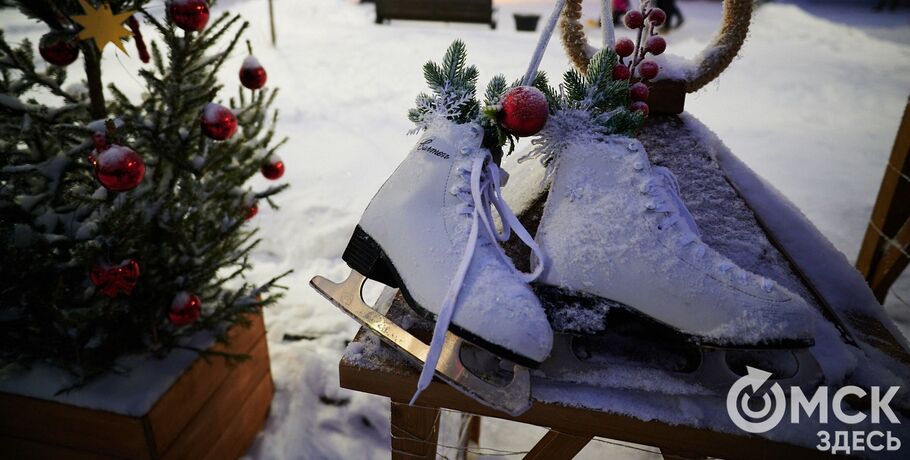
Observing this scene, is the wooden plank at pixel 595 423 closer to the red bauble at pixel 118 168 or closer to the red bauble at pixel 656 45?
the red bauble at pixel 118 168

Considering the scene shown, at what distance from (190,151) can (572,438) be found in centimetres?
91

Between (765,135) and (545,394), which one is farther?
(765,135)

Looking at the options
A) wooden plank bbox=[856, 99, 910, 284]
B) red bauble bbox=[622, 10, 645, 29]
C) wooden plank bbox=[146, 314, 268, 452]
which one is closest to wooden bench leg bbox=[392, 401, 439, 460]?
wooden plank bbox=[146, 314, 268, 452]

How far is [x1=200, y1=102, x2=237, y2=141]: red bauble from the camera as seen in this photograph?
986 millimetres

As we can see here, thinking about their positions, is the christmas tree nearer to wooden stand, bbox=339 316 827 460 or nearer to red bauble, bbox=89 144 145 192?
red bauble, bbox=89 144 145 192

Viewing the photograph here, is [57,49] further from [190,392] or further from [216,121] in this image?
[190,392]

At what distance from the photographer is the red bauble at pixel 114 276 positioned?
2.97 ft

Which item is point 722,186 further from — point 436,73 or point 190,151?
point 190,151

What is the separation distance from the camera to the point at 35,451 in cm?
109

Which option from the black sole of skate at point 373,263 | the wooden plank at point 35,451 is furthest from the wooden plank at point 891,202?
the wooden plank at point 35,451

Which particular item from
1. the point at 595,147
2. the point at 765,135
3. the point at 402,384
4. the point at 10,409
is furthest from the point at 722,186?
the point at 765,135

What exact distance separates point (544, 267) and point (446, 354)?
17cm

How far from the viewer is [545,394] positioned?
2.22 feet

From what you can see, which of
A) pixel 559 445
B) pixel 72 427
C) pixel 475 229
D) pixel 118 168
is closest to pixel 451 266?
pixel 475 229
